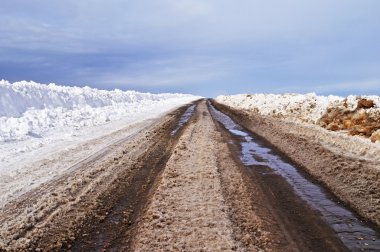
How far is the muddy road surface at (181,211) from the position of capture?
17.8 ft

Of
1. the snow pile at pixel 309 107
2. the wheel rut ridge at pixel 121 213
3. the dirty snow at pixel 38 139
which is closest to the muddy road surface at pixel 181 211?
the wheel rut ridge at pixel 121 213

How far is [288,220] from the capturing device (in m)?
6.30

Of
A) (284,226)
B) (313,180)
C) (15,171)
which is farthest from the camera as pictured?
(15,171)

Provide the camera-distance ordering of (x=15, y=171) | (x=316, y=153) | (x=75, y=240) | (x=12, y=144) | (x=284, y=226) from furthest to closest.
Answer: (x=12, y=144), (x=316, y=153), (x=15, y=171), (x=284, y=226), (x=75, y=240)

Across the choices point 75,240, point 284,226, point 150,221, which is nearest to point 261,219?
point 284,226

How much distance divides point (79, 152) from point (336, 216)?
8137 millimetres

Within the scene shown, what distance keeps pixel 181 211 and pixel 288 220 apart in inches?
68.2

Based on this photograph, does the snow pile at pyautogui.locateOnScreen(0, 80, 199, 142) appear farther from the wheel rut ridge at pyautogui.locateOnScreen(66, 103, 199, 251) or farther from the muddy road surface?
the wheel rut ridge at pyautogui.locateOnScreen(66, 103, 199, 251)

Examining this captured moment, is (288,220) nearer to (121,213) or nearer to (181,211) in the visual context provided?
(181,211)

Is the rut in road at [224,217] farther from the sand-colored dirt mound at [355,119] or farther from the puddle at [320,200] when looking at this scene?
the sand-colored dirt mound at [355,119]

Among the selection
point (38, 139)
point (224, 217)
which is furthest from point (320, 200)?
point (38, 139)

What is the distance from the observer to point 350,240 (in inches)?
222

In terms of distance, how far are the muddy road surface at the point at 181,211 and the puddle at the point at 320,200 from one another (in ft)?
0.06

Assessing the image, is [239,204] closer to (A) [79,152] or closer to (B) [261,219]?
(B) [261,219]
